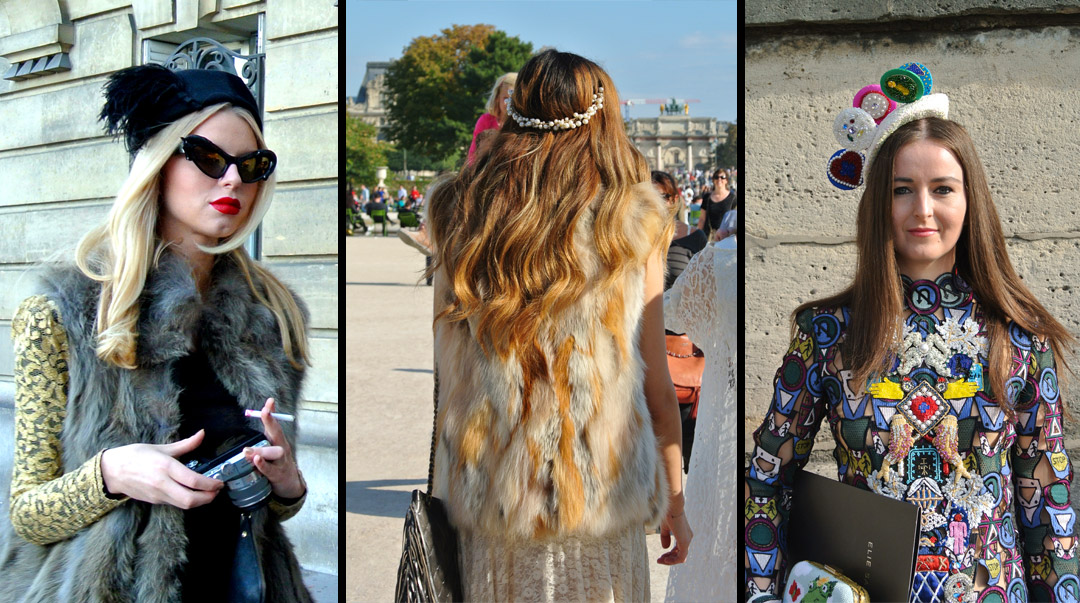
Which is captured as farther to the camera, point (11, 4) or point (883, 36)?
point (11, 4)

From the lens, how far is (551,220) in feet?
5.90

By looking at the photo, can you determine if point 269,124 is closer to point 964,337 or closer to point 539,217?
point 539,217

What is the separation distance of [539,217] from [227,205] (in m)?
0.79

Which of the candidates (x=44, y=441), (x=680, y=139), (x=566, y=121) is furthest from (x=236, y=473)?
(x=680, y=139)

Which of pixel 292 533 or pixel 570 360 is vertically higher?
pixel 570 360

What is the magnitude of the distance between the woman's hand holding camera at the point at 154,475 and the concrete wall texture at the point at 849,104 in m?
2.29

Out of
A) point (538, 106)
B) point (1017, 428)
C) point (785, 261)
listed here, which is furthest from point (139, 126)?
point (785, 261)

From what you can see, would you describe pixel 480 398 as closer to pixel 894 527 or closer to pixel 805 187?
pixel 894 527

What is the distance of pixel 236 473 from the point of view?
1986mm

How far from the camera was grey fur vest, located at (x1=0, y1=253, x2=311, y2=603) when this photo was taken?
1882mm

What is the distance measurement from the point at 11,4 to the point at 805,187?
3369mm

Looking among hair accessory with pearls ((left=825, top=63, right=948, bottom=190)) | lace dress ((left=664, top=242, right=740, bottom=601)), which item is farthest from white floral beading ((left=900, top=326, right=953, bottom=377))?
lace dress ((left=664, top=242, right=740, bottom=601))

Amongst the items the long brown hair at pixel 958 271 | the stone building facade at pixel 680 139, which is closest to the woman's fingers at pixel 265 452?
the long brown hair at pixel 958 271

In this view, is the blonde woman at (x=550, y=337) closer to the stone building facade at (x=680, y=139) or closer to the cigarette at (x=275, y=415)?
the cigarette at (x=275, y=415)
